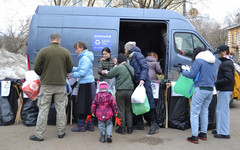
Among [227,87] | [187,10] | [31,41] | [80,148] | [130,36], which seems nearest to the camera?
[80,148]

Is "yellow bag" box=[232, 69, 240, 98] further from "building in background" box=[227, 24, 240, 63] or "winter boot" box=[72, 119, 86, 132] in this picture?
"building in background" box=[227, 24, 240, 63]

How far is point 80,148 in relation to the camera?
12.6 ft

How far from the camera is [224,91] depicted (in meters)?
4.46

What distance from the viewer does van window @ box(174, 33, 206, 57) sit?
21.6 feet

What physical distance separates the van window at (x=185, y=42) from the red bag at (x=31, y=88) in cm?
407

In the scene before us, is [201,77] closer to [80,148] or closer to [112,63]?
[112,63]

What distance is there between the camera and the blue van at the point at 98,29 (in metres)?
6.28

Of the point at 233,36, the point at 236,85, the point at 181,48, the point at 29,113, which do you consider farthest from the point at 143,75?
the point at 233,36

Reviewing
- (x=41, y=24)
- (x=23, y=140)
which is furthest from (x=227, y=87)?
(x=41, y=24)

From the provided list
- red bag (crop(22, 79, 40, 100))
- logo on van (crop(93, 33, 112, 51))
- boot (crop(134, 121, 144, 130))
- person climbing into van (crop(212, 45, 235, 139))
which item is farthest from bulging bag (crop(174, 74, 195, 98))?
red bag (crop(22, 79, 40, 100))

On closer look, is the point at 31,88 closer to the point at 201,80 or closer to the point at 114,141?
the point at 114,141

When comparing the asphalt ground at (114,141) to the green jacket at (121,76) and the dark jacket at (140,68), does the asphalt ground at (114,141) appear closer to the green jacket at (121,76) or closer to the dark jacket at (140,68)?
the dark jacket at (140,68)

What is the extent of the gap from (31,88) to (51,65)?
73cm

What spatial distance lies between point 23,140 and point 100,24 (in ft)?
12.0
